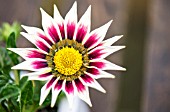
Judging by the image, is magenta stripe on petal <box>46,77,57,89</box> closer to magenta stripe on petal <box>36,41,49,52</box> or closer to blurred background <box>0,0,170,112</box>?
magenta stripe on petal <box>36,41,49,52</box>

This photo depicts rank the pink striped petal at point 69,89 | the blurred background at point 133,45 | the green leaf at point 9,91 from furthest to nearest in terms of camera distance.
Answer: the blurred background at point 133,45 → the green leaf at point 9,91 → the pink striped petal at point 69,89

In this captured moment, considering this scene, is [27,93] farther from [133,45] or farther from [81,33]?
[133,45]

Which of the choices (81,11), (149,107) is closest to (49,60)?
(149,107)

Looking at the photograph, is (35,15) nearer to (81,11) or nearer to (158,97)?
(81,11)

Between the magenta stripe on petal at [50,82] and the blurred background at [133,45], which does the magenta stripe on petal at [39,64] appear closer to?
the magenta stripe on petal at [50,82]

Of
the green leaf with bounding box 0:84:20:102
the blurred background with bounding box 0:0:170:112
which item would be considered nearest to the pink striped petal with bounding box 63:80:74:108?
the green leaf with bounding box 0:84:20:102

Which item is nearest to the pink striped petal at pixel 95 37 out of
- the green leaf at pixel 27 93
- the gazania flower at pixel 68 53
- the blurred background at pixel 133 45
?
the gazania flower at pixel 68 53

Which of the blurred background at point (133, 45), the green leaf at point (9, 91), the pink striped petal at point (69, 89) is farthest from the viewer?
the blurred background at point (133, 45)

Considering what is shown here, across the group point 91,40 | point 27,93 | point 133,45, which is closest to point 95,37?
point 91,40
